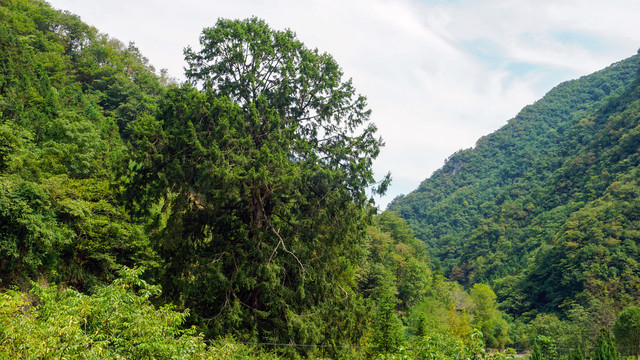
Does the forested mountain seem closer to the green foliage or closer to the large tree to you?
the large tree

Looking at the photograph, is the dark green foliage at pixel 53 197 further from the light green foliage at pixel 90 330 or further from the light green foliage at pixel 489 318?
the light green foliage at pixel 489 318

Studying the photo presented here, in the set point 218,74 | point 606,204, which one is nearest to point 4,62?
point 218,74

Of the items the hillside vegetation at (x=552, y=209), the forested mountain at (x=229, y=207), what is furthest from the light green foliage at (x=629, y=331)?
the forested mountain at (x=229, y=207)

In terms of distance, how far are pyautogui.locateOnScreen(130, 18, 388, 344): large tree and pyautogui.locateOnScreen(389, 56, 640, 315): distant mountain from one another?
51511 millimetres

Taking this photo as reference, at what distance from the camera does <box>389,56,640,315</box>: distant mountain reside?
59.2m

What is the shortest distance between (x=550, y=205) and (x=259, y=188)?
10559 cm

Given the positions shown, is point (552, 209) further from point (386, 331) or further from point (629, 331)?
point (386, 331)

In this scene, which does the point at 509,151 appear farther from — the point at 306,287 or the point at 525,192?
the point at 306,287

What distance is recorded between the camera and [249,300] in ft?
46.3

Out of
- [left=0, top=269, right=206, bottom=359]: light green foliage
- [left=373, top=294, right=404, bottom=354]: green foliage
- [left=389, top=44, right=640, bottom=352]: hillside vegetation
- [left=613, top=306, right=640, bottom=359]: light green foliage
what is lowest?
[left=373, top=294, right=404, bottom=354]: green foliage

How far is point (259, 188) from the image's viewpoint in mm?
13539

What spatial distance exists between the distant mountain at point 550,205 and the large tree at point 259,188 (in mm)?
51511

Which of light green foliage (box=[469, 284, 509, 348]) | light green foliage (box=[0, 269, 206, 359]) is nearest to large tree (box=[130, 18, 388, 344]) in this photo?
light green foliage (box=[0, 269, 206, 359])

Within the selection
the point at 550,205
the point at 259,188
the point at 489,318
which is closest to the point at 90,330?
the point at 259,188
